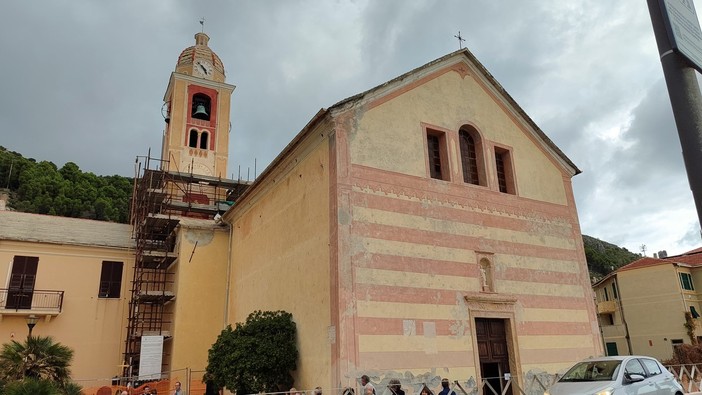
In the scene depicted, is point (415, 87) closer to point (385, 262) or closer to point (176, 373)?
point (385, 262)

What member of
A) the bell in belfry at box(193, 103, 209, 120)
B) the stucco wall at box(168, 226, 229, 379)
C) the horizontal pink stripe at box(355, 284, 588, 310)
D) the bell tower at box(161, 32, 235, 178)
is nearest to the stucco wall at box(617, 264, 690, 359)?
the horizontal pink stripe at box(355, 284, 588, 310)

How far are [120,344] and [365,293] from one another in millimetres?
15911

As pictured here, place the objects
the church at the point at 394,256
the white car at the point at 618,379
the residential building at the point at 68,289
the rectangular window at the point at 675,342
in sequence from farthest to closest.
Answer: the rectangular window at the point at 675,342
the residential building at the point at 68,289
the church at the point at 394,256
the white car at the point at 618,379

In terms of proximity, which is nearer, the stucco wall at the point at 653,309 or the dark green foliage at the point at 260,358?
the dark green foliage at the point at 260,358

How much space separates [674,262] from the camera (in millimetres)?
32875

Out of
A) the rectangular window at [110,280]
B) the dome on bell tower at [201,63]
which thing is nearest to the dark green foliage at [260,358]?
the rectangular window at [110,280]

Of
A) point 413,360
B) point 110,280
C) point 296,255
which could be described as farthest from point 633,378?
point 110,280

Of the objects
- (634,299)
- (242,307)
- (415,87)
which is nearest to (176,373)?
(242,307)

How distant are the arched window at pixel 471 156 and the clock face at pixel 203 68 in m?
24.7

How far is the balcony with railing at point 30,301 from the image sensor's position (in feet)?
70.3

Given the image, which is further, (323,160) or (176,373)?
(176,373)

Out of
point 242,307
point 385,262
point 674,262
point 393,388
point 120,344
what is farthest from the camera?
point 674,262

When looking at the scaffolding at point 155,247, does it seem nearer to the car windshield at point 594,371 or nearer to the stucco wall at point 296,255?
the stucco wall at point 296,255

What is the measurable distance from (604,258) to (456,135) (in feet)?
223
